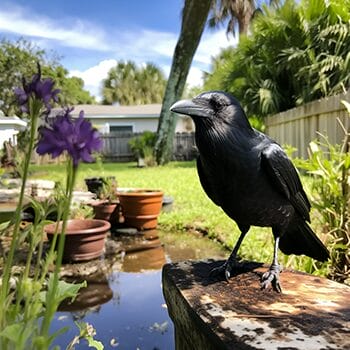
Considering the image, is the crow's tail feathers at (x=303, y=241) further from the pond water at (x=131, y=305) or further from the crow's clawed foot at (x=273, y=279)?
the pond water at (x=131, y=305)

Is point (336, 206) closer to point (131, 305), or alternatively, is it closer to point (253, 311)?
point (253, 311)

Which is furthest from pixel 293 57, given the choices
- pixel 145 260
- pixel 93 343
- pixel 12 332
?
pixel 12 332

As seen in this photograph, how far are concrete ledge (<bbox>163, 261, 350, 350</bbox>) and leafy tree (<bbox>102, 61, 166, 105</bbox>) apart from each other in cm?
4260

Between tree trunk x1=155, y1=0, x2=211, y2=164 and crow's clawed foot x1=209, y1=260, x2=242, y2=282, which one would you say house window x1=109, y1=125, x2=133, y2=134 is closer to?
tree trunk x1=155, y1=0, x2=211, y2=164

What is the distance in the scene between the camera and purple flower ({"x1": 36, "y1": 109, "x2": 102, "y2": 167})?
66cm

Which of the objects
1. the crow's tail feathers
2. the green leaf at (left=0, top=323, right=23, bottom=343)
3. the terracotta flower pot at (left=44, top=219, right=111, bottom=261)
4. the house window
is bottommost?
the terracotta flower pot at (left=44, top=219, right=111, bottom=261)

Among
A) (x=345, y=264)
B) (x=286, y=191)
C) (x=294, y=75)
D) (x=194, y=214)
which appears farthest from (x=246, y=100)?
(x=286, y=191)

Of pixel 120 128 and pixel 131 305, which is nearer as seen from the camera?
pixel 131 305

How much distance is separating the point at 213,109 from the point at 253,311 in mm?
689

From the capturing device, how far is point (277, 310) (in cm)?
138

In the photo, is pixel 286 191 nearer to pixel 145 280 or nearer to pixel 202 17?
pixel 145 280

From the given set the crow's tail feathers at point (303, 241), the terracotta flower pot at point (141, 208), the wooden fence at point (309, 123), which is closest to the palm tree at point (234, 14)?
the wooden fence at point (309, 123)

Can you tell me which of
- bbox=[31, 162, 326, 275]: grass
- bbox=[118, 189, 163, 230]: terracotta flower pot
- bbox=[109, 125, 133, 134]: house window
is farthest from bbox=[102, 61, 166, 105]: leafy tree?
bbox=[118, 189, 163, 230]: terracotta flower pot

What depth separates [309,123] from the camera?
867 cm
